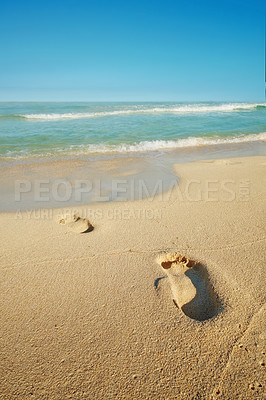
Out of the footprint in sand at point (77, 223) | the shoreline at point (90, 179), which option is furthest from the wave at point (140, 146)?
the footprint in sand at point (77, 223)

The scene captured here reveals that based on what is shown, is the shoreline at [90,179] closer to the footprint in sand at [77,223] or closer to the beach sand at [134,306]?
the footprint in sand at [77,223]

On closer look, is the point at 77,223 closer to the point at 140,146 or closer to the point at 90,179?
the point at 90,179

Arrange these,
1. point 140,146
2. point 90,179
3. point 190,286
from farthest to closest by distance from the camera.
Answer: point 140,146, point 90,179, point 190,286

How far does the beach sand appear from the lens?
1098 millimetres

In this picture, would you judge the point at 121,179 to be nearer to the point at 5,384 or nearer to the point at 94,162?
the point at 94,162

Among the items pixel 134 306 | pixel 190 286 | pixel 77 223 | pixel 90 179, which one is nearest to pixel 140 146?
pixel 90 179

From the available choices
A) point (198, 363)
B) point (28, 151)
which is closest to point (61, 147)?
point (28, 151)

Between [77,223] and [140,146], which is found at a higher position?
[140,146]

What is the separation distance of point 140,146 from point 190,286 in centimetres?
618

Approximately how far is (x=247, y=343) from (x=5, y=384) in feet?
4.26

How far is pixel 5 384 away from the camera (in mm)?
1095

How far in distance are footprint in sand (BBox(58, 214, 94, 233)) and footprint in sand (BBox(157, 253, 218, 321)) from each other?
0.97m

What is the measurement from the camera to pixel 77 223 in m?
2.61

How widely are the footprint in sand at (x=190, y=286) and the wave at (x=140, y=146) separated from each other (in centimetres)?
524
